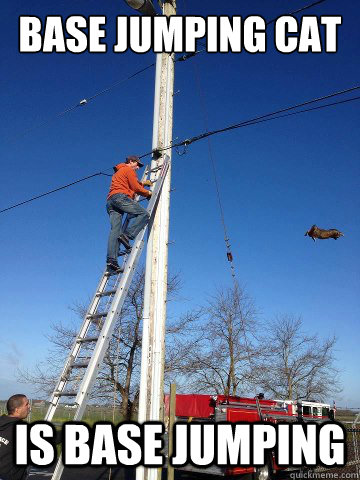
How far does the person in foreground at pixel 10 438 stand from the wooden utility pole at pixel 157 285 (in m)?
1.94

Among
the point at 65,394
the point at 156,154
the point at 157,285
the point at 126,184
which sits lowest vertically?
the point at 65,394

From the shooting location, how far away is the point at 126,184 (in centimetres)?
650

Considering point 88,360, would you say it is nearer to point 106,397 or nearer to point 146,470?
point 146,470

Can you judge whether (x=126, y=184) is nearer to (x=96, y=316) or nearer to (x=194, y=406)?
(x=96, y=316)

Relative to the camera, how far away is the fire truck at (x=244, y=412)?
9957 millimetres

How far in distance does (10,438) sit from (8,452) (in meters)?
0.11

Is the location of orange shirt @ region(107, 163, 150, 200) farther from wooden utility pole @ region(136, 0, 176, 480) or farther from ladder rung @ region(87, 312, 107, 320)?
ladder rung @ region(87, 312, 107, 320)

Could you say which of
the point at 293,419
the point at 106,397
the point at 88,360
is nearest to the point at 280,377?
the point at 106,397

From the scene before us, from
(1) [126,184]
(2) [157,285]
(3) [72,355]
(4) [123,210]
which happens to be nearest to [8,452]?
(3) [72,355]

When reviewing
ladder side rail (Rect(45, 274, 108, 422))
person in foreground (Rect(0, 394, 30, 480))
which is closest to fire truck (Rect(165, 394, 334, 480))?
ladder side rail (Rect(45, 274, 108, 422))

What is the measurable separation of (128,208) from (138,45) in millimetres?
3242

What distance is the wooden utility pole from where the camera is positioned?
5843 mm

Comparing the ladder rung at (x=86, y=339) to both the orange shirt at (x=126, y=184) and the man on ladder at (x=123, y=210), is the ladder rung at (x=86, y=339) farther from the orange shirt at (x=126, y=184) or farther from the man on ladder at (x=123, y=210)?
the orange shirt at (x=126, y=184)

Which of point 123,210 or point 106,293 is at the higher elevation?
point 123,210
